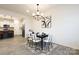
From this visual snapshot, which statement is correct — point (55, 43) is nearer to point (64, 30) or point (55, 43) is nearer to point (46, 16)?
point (64, 30)

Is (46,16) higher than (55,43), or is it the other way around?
(46,16)

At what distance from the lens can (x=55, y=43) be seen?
13.7ft

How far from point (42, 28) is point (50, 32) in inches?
23.6

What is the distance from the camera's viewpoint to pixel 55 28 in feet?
14.5

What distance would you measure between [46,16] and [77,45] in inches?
69.6

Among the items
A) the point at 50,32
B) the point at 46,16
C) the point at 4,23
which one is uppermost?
the point at 46,16

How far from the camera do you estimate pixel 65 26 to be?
372cm

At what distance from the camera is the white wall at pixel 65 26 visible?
3251 millimetres

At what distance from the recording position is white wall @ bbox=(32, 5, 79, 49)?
3.25m
